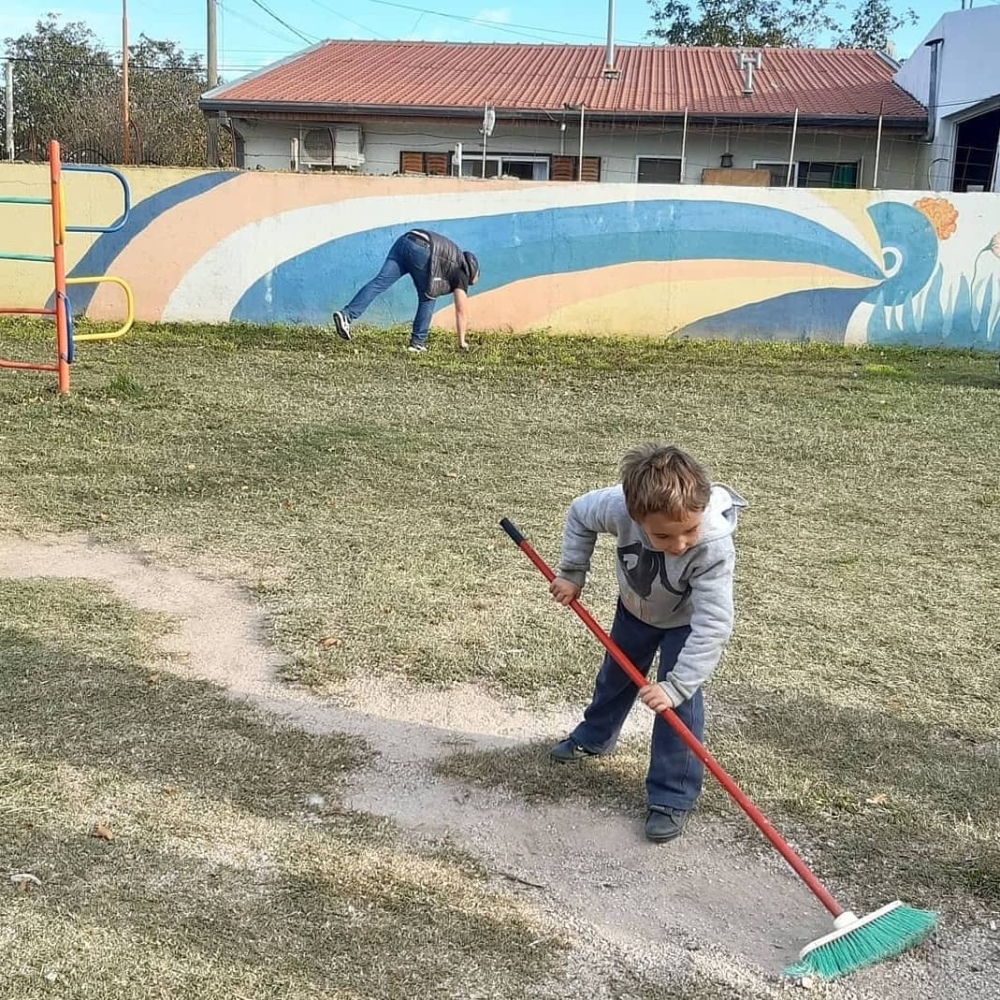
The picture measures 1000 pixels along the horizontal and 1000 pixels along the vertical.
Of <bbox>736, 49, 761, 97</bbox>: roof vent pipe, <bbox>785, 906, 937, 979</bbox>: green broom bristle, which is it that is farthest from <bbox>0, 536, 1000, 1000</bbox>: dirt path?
<bbox>736, 49, 761, 97</bbox>: roof vent pipe

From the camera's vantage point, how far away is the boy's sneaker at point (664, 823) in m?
2.76

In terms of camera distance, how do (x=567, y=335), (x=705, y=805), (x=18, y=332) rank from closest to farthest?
1. (x=705, y=805)
2. (x=18, y=332)
3. (x=567, y=335)

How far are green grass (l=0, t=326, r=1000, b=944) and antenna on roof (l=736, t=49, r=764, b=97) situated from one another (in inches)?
405

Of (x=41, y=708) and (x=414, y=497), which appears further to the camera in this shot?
(x=414, y=497)

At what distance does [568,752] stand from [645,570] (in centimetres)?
67

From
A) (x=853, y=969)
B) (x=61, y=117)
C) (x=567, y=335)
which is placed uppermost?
(x=61, y=117)

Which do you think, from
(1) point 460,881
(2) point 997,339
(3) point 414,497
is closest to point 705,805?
(1) point 460,881

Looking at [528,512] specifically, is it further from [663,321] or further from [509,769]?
[663,321]

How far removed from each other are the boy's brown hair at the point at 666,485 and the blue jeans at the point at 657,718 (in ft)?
1.59

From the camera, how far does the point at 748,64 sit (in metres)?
19.4

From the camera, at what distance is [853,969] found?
7.56 feet

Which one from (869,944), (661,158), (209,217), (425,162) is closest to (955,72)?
(661,158)

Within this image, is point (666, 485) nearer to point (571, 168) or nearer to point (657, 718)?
point (657, 718)

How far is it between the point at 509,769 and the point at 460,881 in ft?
1.81
